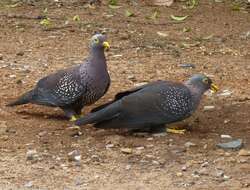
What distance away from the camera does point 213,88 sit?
691 centimetres

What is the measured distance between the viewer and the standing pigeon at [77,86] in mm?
6867

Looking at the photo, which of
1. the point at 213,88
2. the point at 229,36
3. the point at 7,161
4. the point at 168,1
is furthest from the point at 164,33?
the point at 7,161

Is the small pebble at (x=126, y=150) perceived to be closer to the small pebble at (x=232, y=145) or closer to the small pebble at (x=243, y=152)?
the small pebble at (x=232, y=145)

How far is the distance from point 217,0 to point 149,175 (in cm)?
682

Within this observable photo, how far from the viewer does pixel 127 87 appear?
8.01 meters

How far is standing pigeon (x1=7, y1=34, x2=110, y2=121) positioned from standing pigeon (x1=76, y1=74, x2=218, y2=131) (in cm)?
33

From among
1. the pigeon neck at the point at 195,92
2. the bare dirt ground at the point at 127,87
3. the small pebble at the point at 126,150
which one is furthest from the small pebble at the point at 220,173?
the pigeon neck at the point at 195,92

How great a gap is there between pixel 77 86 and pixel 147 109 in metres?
0.76

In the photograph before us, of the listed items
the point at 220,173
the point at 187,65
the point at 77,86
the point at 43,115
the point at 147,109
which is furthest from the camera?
the point at 187,65

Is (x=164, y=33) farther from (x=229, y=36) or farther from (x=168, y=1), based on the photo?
(x=168, y=1)

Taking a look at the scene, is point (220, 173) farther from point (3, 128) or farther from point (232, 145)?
point (3, 128)

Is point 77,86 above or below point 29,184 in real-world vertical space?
above

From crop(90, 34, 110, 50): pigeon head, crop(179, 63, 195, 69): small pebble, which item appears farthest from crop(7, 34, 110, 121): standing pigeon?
crop(179, 63, 195, 69): small pebble

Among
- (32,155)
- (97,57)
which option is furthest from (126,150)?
(97,57)
